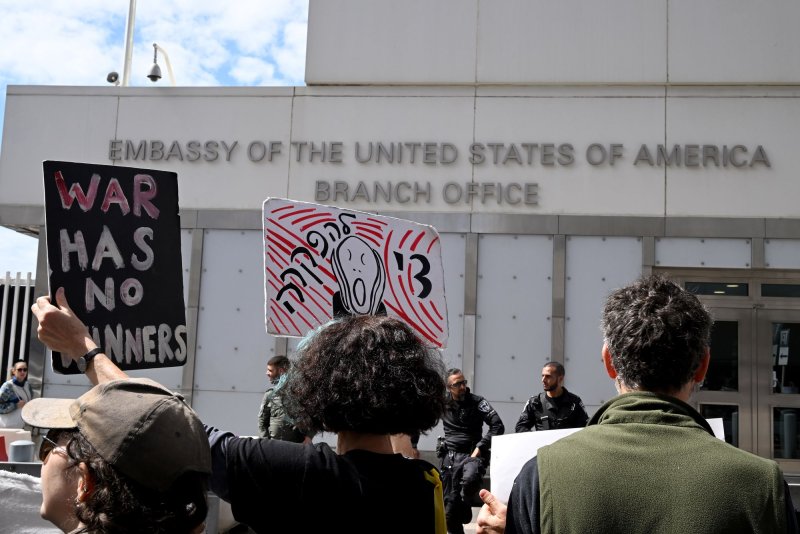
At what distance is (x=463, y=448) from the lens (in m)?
9.02

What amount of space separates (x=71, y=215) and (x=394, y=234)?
2.87 m

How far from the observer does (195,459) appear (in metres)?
1.81

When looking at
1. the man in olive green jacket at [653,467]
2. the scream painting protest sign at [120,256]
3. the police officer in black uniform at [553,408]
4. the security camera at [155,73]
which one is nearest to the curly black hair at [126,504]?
the man in olive green jacket at [653,467]

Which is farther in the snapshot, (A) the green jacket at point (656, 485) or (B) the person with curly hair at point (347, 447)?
(B) the person with curly hair at point (347, 447)

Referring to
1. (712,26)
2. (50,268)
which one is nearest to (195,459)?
(50,268)

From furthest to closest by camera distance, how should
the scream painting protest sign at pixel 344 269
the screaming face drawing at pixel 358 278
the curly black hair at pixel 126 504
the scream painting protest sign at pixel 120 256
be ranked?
the screaming face drawing at pixel 358 278 < the scream painting protest sign at pixel 344 269 < the scream painting protest sign at pixel 120 256 < the curly black hair at pixel 126 504

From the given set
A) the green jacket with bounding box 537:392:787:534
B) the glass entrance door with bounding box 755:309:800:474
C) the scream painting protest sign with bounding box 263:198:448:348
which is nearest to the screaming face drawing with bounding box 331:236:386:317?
the scream painting protest sign with bounding box 263:198:448:348

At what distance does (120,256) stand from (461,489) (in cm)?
552

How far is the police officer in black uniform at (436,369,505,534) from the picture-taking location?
27.6ft

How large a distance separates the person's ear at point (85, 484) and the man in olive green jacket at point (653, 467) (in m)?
0.99

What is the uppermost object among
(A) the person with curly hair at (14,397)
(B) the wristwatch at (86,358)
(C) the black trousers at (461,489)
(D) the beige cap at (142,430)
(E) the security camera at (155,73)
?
Result: (E) the security camera at (155,73)

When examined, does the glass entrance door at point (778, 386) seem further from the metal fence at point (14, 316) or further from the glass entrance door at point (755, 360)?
the metal fence at point (14, 316)

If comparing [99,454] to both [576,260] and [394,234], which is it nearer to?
[394,234]

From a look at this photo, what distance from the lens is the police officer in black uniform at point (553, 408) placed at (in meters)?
8.90
